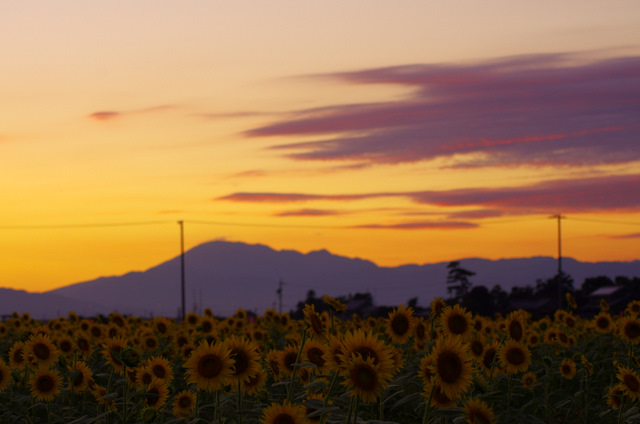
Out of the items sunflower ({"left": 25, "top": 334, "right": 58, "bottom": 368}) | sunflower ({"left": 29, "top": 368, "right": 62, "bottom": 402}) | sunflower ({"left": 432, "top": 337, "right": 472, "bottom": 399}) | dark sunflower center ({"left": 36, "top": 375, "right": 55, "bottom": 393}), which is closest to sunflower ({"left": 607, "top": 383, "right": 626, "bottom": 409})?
sunflower ({"left": 432, "top": 337, "right": 472, "bottom": 399})

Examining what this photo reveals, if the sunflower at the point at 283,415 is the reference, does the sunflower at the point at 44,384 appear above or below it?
below

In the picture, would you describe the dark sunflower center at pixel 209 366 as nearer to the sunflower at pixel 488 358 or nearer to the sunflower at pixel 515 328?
the sunflower at pixel 488 358

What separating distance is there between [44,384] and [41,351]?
1.94 feet

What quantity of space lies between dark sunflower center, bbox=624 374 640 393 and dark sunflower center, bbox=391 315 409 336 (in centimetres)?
283

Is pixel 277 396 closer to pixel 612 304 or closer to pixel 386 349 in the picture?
pixel 386 349

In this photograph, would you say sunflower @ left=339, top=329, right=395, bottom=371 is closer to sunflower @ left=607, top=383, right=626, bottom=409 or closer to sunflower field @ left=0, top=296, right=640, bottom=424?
sunflower field @ left=0, top=296, right=640, bottom=424

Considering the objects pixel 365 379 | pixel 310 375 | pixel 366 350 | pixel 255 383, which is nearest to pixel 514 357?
pixel 310 375

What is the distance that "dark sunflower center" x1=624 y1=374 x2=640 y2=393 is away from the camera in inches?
387

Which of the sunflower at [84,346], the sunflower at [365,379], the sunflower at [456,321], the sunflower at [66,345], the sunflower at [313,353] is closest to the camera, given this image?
the sunflower at [365,379]

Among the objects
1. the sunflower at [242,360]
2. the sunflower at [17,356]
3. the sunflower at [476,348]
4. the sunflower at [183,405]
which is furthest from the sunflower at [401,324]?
the sunflower at [17,356]

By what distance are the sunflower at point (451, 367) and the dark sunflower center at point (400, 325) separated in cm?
340

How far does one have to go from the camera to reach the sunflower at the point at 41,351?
10883 millimetres

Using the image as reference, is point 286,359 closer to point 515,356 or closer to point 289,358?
point 289,358

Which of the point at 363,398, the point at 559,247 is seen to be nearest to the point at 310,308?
the point at 363,398
